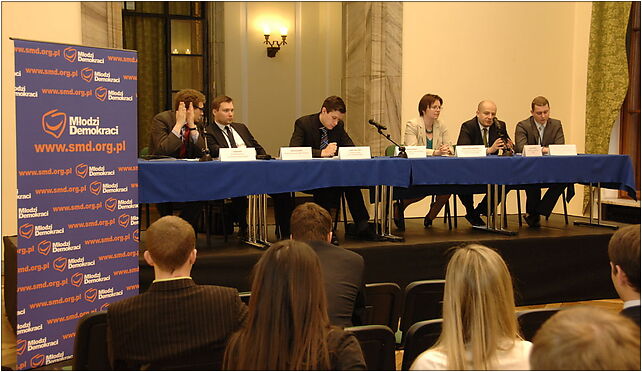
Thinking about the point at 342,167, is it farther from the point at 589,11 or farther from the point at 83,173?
the point at 589,11

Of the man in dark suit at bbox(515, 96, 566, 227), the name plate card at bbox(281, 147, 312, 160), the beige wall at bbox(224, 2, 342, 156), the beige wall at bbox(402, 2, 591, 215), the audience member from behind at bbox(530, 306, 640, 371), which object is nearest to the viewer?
the audience member from behind at bbox(530, 306, 640, 371)

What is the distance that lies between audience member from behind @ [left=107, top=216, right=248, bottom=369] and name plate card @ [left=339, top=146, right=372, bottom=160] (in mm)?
2876

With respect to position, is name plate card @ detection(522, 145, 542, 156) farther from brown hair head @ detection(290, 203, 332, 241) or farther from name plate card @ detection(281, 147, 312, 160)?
brown hair head @ detection(290, 203, 332, 241)

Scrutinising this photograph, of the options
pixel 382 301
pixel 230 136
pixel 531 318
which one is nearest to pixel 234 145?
pixel 230 136

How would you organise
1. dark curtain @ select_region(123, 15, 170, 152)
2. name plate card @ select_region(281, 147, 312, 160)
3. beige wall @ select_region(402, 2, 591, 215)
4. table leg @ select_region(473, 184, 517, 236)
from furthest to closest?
dark curtain @ select_region(123, 15, 170, 152), beige wall @ select_region(402, 2, 591, 215), table leg @ select_region(473, 184, 517, 236), name plate card @ select_region(281, 147, 312, 160)

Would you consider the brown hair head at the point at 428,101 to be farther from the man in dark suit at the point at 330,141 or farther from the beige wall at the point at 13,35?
the beige wall at the point at 13,35

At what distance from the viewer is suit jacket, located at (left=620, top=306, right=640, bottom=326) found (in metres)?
2.03

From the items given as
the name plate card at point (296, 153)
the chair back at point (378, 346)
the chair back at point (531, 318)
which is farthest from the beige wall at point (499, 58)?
the chair back at point (378, 346)

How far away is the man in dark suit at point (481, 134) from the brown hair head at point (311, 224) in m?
3.25

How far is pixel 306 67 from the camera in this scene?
9.78 m

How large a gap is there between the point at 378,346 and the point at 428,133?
13.2 feet

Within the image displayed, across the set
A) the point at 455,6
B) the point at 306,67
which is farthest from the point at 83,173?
the point at 306,67

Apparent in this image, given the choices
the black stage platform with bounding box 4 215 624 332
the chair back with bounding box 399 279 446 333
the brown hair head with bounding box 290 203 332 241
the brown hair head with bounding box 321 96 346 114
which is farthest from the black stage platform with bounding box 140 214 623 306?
the brown hair head with bounding box 290 203 332 241

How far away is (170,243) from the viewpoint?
8.05ft
